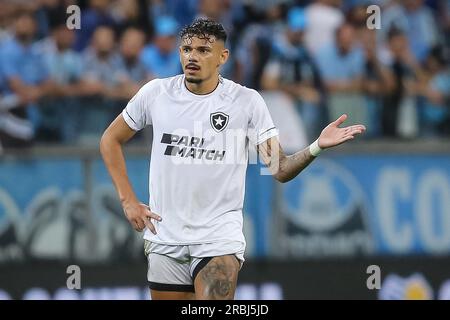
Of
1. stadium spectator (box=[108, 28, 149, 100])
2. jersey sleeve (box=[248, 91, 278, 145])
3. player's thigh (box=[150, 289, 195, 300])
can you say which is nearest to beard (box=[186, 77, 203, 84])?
jersey sleeve (box=[248, 91, 278, 145])

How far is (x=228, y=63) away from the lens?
42.2 ft

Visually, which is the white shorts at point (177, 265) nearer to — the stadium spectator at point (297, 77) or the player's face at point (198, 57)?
the player's face at point (198, 57)

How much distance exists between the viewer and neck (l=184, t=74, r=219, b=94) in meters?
8.25

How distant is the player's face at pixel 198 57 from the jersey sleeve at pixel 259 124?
417 mm

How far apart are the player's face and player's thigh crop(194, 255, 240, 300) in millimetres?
1368

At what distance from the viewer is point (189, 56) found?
321 inches

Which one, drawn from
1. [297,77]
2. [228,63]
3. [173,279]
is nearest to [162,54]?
[228,63]

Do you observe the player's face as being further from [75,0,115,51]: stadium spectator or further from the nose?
[75,0,115,51]: stadium spectator

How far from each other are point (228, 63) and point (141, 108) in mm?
4588

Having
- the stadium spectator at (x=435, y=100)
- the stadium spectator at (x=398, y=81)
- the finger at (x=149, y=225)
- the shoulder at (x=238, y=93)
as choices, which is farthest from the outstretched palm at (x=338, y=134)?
the stadium spectator at (x=435, y=100)

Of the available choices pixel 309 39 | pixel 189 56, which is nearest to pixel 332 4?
pixel 309 39

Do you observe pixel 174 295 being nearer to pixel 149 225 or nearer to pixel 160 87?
pixel 149 225

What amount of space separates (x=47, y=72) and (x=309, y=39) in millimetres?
3245
